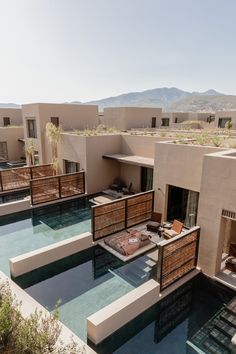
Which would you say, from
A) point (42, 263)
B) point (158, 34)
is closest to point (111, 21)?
point (158, 34)

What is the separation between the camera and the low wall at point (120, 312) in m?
7.07

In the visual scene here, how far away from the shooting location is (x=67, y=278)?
10.2 m

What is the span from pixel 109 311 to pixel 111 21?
2068cm

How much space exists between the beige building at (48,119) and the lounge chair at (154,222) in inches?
583

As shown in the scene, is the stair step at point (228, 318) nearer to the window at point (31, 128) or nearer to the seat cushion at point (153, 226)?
the seat cushion at point (153, 226)

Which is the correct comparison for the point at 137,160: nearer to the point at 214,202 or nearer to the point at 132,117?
the point at 214,202

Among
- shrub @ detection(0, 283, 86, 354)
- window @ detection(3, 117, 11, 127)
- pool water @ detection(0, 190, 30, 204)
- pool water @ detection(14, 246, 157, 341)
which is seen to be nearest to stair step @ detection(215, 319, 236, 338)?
pool water @ detection(14, 246, 157, 341)

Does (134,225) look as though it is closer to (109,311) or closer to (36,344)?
(109,311)

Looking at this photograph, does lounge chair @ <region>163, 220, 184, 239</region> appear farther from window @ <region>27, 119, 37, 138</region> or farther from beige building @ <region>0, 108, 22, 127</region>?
beige building @ <region>0, 108, 22, 127</region>

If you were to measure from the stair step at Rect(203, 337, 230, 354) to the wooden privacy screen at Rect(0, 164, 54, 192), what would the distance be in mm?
18333

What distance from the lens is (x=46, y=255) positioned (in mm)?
10883

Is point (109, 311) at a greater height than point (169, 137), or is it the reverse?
point (169, 137)

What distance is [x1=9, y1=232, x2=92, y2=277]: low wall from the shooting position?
10055 mm

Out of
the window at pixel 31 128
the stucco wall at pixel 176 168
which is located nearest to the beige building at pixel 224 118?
the stucco wall at pixel 176 168
